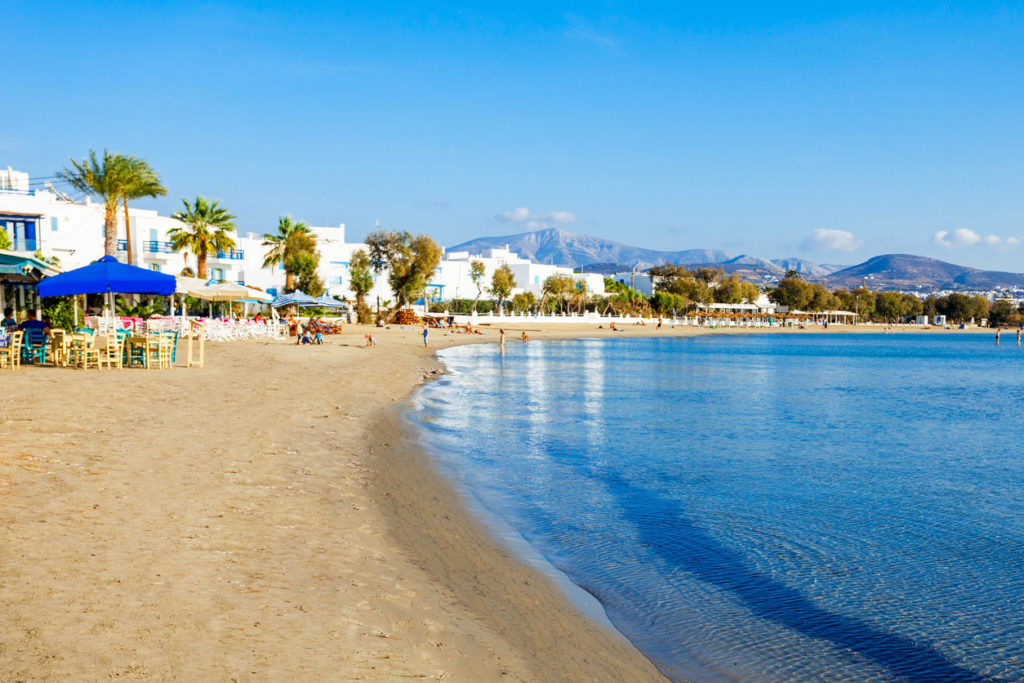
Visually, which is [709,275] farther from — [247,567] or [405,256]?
[247,567]

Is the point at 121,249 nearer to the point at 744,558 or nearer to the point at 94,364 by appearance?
the point at 94,364

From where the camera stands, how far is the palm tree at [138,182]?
35.0 m

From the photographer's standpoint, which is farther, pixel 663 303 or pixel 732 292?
pixel 732 292

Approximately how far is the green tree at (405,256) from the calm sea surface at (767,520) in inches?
1559

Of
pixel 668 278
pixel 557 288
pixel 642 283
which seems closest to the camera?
pixel 557 288

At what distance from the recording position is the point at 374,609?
4.99 m

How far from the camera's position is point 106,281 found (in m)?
16.4

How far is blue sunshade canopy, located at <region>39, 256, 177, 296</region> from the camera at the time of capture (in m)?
16.2

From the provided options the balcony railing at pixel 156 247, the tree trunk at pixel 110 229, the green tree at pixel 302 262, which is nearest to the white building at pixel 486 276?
the green tree at pixel 302 262

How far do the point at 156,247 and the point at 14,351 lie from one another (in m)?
36.3

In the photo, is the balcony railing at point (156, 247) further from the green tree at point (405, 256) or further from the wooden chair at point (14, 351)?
the wooden chair at point (14, 351)

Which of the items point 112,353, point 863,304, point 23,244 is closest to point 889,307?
point 863,304

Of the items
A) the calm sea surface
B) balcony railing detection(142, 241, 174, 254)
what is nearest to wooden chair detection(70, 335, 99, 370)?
the calm sea surface

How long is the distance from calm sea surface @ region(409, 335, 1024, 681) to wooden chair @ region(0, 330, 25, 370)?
863 centimetres
